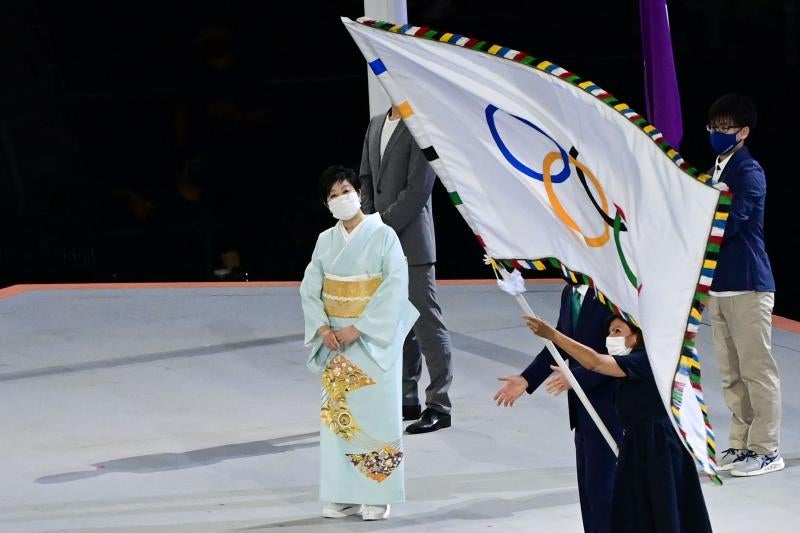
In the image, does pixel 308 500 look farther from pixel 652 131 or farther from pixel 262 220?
pixel 262 220

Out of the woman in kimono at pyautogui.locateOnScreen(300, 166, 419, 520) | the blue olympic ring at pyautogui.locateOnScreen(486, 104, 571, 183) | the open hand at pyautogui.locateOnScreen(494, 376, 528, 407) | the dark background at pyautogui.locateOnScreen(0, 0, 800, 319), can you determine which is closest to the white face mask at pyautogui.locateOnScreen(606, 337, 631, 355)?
the open hand at pyautogui.locateOnScreen(494, 376, 528, 407)

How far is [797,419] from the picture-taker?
19.9 ft

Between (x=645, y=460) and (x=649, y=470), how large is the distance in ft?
0.09

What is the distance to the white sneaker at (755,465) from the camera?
529cm

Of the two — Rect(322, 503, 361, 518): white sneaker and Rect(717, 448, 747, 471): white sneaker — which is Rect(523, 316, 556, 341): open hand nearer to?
Rect(322, 503, 361, 518): white sneaker

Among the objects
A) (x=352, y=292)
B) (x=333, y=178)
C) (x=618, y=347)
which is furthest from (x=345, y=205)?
(x=618, y=347)

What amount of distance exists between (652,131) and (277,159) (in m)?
7.02

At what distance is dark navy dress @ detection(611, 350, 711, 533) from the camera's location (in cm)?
373

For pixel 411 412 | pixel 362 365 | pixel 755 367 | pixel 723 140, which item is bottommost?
pixel 411 412

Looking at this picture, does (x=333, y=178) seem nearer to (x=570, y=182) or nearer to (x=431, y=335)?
(x=431, y=335)

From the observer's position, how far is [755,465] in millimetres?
5301

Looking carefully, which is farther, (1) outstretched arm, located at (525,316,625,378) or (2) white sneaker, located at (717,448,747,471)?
(2) white sneaker, located at (717,448,747,471)

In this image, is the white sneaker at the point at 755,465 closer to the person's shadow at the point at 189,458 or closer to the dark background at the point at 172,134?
the person's shadow at the point at 189,458

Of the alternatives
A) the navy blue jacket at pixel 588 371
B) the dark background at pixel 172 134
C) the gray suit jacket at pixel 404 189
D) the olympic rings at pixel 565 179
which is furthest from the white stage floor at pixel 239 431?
the olympic rings at pixel 565 179
